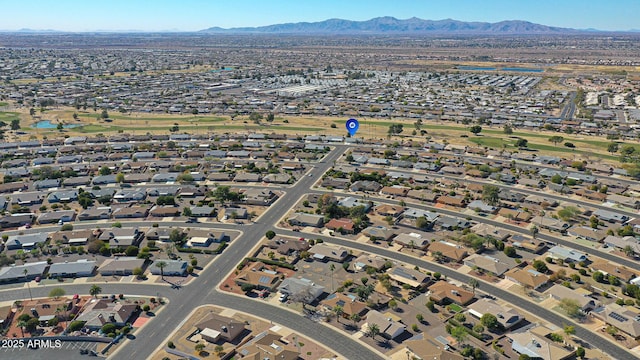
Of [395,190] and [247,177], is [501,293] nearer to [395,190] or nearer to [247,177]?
[395,190]

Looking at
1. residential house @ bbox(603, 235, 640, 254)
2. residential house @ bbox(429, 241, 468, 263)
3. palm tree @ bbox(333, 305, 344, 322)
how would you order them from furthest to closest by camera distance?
1. residential house @ bbox(603, 235, 640, 254)
2. residential house @ bbox(429, 241, 468, 263)
3. palm tree @ bbox(333, 305, 344, 322)

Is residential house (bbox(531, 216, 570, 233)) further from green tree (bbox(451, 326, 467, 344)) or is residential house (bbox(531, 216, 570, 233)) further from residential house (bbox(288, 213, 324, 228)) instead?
residential house (bbox(288, 213, 324, 228))

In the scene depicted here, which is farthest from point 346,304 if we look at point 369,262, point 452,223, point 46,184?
point 46,184

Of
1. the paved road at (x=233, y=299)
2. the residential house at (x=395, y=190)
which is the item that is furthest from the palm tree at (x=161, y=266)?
the residential house at (x=395, y=190)

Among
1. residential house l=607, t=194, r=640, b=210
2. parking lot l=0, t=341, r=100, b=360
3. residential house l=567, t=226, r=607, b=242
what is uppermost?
residential house l=607, t=194, r=640, b=210

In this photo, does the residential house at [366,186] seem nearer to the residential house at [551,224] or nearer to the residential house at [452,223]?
the residential house at [452,223]

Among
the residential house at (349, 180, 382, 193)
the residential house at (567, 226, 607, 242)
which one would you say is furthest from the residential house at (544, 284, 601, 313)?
the residential house at (349, 180, 382, 193)

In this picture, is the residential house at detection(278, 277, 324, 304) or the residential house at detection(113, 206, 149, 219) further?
the residential house at detection(113, 206, 149, 219)
